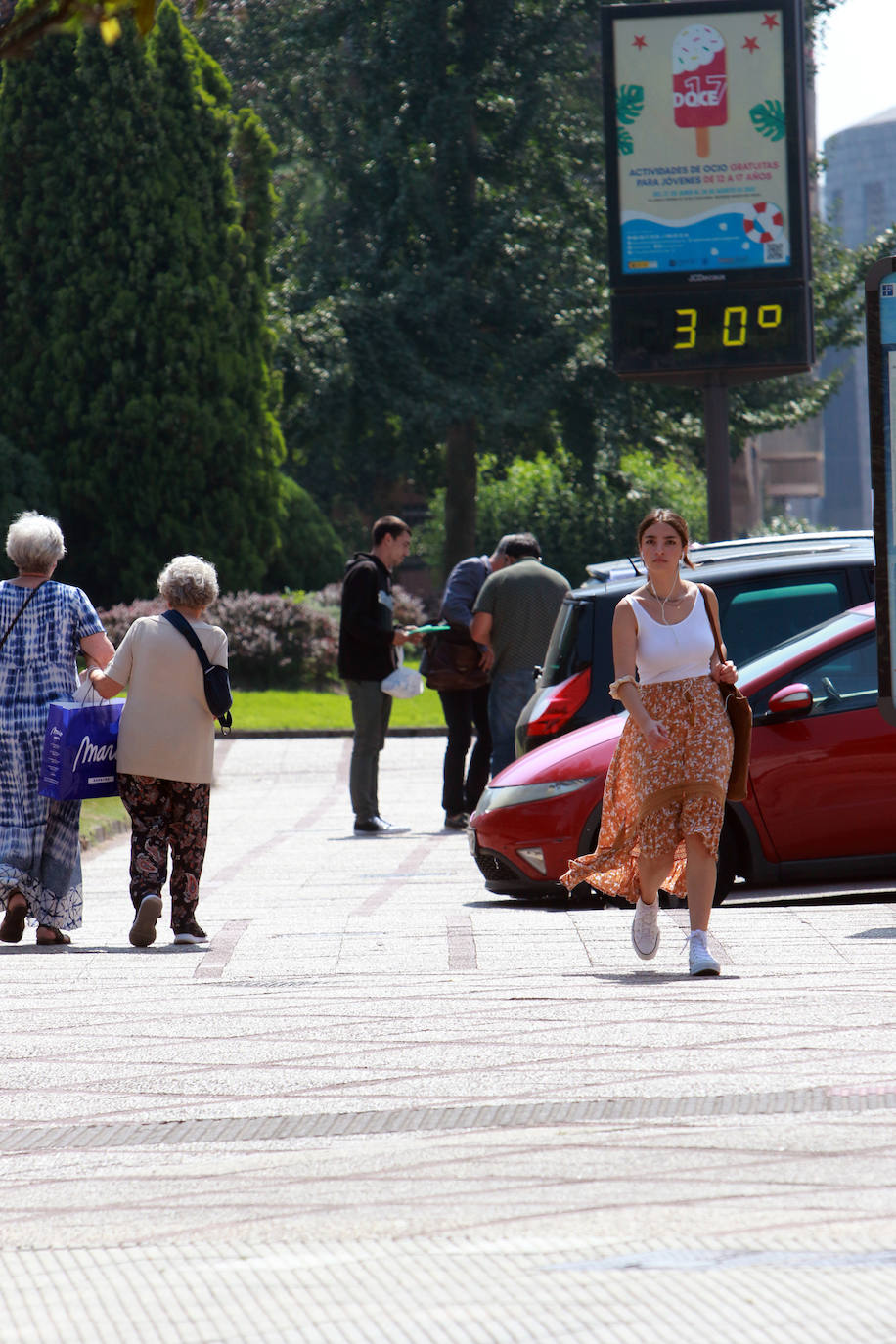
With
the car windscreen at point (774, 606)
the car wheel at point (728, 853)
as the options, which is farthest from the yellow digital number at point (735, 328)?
the car wheel at point (728, 853)

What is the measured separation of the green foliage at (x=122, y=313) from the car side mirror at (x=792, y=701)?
22.3m

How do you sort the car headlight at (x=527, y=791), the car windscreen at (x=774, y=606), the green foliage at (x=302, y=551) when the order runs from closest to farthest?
1. the car headlight at (x=527, y=791)
2. the car windscreen at (x=774, y=606)
3. the green foliage at (x=302, y=551)

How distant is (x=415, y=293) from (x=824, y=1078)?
32452 mm

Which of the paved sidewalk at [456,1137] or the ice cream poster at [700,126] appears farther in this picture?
the ice cream poster at [700,126]

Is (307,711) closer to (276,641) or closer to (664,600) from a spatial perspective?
(276,641)

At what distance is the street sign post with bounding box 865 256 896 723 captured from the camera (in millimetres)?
8305

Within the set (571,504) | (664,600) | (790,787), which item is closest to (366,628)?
(790,787)

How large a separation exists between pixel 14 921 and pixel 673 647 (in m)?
3.03

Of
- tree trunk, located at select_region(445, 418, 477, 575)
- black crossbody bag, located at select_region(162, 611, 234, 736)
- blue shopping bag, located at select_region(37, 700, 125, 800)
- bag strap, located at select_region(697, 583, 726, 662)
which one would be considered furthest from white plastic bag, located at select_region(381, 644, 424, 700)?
tree trunk, located at select_region(445, 418, 477, 575)

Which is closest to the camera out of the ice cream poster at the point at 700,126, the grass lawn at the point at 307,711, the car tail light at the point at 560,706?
the car tail light at the point at 560,706

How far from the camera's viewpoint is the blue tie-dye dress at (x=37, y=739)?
831cm

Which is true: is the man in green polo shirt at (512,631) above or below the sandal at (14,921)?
above

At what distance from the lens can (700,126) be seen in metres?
16.3

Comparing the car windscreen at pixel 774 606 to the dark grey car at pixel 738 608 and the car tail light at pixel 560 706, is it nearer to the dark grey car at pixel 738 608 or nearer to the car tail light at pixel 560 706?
the dark grey car at pixel 738 608
